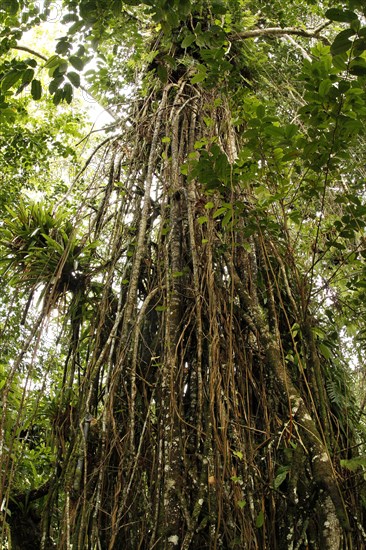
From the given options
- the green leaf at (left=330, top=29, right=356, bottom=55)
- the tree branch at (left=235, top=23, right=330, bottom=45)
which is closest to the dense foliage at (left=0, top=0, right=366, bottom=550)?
the green leaf at (left=330, top=29, right=356, bottom=55)

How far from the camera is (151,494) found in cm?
181

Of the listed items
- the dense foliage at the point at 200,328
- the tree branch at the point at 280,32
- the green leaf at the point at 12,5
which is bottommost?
the dense foliage at the point at 200,328

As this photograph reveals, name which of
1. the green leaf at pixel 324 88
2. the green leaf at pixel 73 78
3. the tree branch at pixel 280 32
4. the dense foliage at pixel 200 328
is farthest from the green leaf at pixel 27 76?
the tree branch at pixel 280 32

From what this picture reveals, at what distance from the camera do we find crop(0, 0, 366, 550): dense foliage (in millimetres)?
1623

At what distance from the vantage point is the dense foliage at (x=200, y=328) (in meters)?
1.62

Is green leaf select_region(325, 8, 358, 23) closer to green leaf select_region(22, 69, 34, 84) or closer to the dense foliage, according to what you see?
the dense foliage

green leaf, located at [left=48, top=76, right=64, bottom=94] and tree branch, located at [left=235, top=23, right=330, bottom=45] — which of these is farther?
tree branch, located at [left=235, top=23, right=330, bottom=45]

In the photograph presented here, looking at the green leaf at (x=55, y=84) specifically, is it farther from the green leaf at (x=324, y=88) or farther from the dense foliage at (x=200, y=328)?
the green leaf at (x=324, y=88)

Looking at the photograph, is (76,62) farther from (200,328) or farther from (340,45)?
(200,328)

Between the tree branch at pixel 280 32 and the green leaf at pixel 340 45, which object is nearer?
the green leaf at pixel 340 45

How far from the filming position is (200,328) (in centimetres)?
199

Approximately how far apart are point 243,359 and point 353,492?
601mm

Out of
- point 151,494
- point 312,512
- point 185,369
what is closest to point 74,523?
point 151,494

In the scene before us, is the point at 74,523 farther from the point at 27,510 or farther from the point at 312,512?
the point at 27,510
